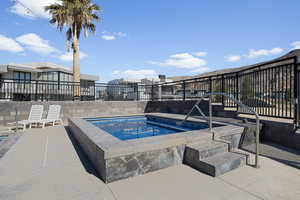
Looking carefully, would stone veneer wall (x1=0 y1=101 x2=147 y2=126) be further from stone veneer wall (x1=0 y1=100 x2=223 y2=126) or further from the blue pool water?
the blue pool water

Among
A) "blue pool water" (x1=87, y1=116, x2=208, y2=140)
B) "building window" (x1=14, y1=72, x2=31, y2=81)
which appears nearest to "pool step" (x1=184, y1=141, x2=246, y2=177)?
"blue pool water" (x1=87, y1=116, x2=208, y2=140)

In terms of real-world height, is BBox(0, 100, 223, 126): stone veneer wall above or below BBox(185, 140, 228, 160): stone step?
above

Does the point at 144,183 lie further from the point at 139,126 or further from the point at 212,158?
the point at 139,126

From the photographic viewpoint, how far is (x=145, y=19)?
1194 centimetres

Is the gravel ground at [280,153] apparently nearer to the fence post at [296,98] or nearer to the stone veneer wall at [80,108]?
the fence post at [296,98]

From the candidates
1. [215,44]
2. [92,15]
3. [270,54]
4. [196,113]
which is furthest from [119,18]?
[270,54]

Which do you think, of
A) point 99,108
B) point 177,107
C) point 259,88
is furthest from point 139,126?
point 259,88

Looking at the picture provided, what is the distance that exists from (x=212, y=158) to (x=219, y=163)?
0.73ft

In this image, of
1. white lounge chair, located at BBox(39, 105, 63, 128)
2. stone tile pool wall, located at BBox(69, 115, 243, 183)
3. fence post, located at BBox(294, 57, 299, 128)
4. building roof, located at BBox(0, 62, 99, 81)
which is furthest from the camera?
building roof, located at BBox(0, 62, 99, 81)

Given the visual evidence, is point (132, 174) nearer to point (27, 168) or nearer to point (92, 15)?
point (27, 168)

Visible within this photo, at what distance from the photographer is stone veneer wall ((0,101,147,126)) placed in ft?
21.8

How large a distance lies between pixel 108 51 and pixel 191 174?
58.5 ft

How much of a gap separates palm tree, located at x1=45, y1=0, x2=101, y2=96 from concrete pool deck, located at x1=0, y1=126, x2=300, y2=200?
8.88m

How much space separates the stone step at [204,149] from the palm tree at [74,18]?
Answer: 9.73 m
